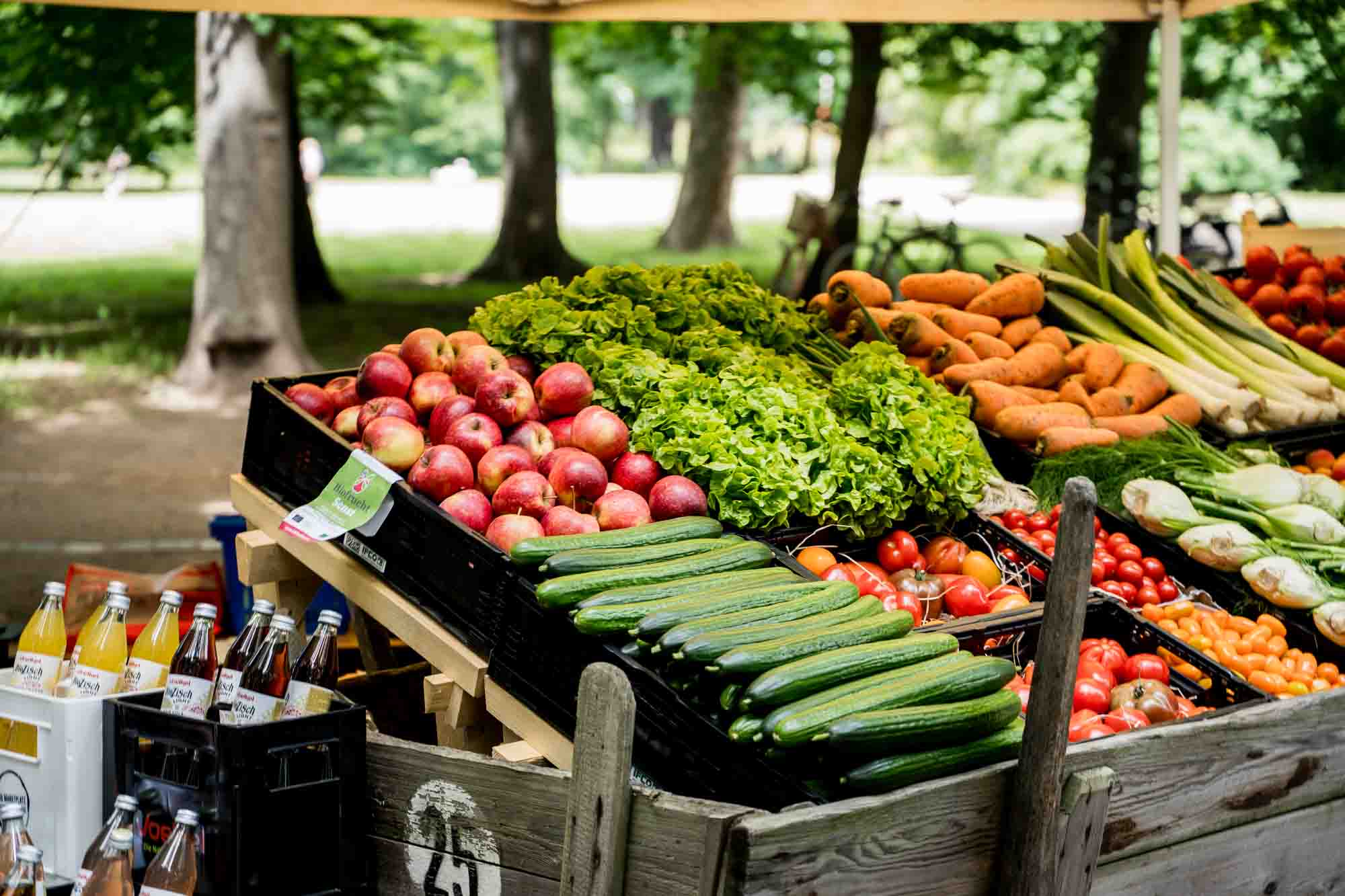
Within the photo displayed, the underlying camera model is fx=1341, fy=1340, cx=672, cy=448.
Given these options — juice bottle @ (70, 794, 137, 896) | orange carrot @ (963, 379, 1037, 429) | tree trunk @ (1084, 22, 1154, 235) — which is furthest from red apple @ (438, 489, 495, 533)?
tree trunk @ (1084, 22, 1154, 235)

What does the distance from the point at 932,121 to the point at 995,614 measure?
31.8 m

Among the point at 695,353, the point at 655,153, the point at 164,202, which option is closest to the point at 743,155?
the point at 655,153

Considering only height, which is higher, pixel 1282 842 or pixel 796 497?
pixel 796 497

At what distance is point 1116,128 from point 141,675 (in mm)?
12732

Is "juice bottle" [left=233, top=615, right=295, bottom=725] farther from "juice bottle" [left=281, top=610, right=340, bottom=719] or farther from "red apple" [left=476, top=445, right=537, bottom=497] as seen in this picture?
"red apple" [left=476, top=445, right=537, bottom=497]

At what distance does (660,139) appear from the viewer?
3759 centimetres

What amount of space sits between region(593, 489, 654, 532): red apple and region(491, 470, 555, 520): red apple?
0.44 feet

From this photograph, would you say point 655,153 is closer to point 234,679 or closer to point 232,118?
point 232,118

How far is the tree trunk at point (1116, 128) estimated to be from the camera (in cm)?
1345

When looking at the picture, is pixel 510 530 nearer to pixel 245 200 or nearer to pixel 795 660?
pixel 795 660

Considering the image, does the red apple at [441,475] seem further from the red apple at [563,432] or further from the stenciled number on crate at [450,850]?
the stenciled number on crate at [450,850]

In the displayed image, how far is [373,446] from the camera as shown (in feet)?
11.7

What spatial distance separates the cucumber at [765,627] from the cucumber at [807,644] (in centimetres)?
2

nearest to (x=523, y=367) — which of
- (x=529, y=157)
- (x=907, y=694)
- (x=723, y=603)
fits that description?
(x=723, y=603)
